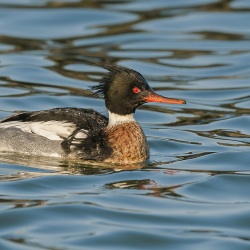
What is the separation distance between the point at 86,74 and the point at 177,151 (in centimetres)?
512

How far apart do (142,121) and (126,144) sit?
260 cm

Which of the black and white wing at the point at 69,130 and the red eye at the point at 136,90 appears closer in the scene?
the black and white wing at the point at 69,130

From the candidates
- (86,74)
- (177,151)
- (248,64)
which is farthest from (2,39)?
(177,151)

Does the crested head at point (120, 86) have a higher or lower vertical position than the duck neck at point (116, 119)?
higher

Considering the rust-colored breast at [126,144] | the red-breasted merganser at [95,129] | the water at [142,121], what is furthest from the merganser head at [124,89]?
the water at [142,121]

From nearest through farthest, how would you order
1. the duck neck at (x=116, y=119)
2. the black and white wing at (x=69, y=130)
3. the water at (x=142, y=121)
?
the water at (x=142, y=121) < the black and white wing at (x=69, y=130) < the duck neck at (x=116, y=119)

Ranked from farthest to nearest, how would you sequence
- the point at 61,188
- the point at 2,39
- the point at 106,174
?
the point at 2,39 < the point at 106,174 < the point at 61,188

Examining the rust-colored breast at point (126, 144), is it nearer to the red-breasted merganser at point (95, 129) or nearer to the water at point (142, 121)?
the red-breasted merganser at point (95, 129)

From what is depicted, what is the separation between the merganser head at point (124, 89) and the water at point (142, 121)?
837mm

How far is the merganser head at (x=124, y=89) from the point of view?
12.7 m

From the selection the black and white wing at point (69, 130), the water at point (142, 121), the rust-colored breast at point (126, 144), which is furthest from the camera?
the rust-colored breast at point (126, 144)

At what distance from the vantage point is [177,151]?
1343cm

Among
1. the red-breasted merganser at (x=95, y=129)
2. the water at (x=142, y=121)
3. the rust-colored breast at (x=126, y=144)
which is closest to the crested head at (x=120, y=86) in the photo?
the red-breasted merganser at (x=95, y=129)

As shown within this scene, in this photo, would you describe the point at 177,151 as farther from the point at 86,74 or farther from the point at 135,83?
the point at 86,74
